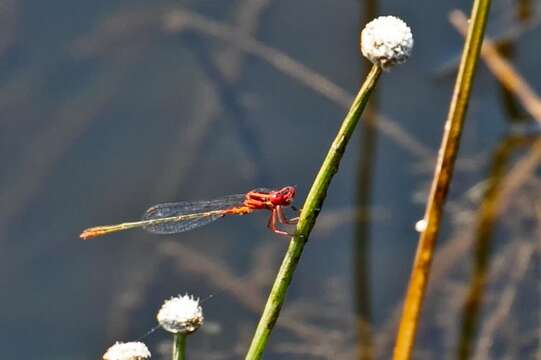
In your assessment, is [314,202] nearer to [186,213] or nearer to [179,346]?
[179,346]

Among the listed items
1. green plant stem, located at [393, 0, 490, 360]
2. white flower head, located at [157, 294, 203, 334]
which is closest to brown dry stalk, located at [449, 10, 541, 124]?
green plant stem, located at [393, 0, 490, 360]

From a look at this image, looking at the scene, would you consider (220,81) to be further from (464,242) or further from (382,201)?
(464,242)

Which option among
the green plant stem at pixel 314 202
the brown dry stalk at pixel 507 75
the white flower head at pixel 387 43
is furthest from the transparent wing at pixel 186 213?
the brown dry stalk at pixel 507 75

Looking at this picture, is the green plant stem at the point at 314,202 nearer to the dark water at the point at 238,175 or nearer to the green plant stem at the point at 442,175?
the green plant stem at the point at 442,175

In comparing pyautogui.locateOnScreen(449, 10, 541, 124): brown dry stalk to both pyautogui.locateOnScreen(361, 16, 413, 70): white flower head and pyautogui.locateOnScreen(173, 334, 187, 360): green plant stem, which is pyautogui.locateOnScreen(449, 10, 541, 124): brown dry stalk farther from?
pyautogui.locateOnScreen(173, 334, 187, 360): green plant stem

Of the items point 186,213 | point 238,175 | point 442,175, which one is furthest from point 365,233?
point 442,175
